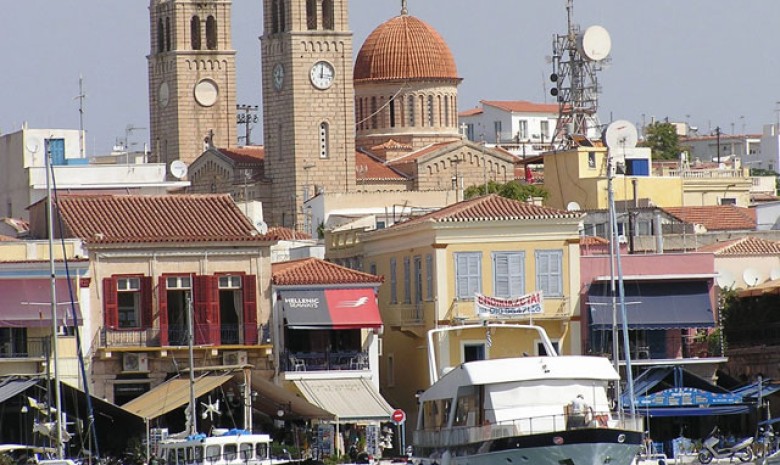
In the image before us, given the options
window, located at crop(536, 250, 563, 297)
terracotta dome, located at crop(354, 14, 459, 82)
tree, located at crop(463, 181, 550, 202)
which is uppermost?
terracotta dome, located at crop(354, 14, 459, 82)

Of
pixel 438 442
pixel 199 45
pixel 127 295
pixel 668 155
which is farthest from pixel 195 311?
pixel 668 155

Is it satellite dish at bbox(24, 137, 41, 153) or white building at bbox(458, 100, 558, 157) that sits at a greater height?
white building at bbox(458, 100, 558, 157)

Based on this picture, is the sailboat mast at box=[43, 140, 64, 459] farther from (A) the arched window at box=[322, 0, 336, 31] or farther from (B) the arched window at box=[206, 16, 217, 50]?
(B) the arched window at box=[206, 16, 217, 50]

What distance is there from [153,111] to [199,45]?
4.45m

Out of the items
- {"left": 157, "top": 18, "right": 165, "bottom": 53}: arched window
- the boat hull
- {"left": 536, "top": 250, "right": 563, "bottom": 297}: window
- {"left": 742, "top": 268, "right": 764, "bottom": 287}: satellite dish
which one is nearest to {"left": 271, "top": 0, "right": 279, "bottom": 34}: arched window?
{"left": 157, "top": 18, "right": 165, "bottom": 53}: arched window

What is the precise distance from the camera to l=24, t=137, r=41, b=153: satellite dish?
8581 cm

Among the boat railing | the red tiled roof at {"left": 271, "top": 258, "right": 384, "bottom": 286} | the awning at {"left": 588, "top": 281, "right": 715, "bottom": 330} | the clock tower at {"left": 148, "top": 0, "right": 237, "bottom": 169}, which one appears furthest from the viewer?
the clock tower at {"left": 148, "top": 0, "right": 237, "bottom": 169}

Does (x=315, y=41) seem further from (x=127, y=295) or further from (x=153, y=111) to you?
(x=127, y=295)

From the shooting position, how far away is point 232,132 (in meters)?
136

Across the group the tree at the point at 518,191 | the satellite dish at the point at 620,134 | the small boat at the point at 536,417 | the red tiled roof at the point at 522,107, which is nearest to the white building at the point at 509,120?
the red tiled roof at the point at 522,107

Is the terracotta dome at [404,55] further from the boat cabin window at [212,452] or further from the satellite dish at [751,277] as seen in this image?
the boat cabin window at [212,452]

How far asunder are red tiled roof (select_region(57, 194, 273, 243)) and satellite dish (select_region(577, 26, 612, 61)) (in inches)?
1854

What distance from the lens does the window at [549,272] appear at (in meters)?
65.4

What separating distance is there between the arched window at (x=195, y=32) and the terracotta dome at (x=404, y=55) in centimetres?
Answer: 938
